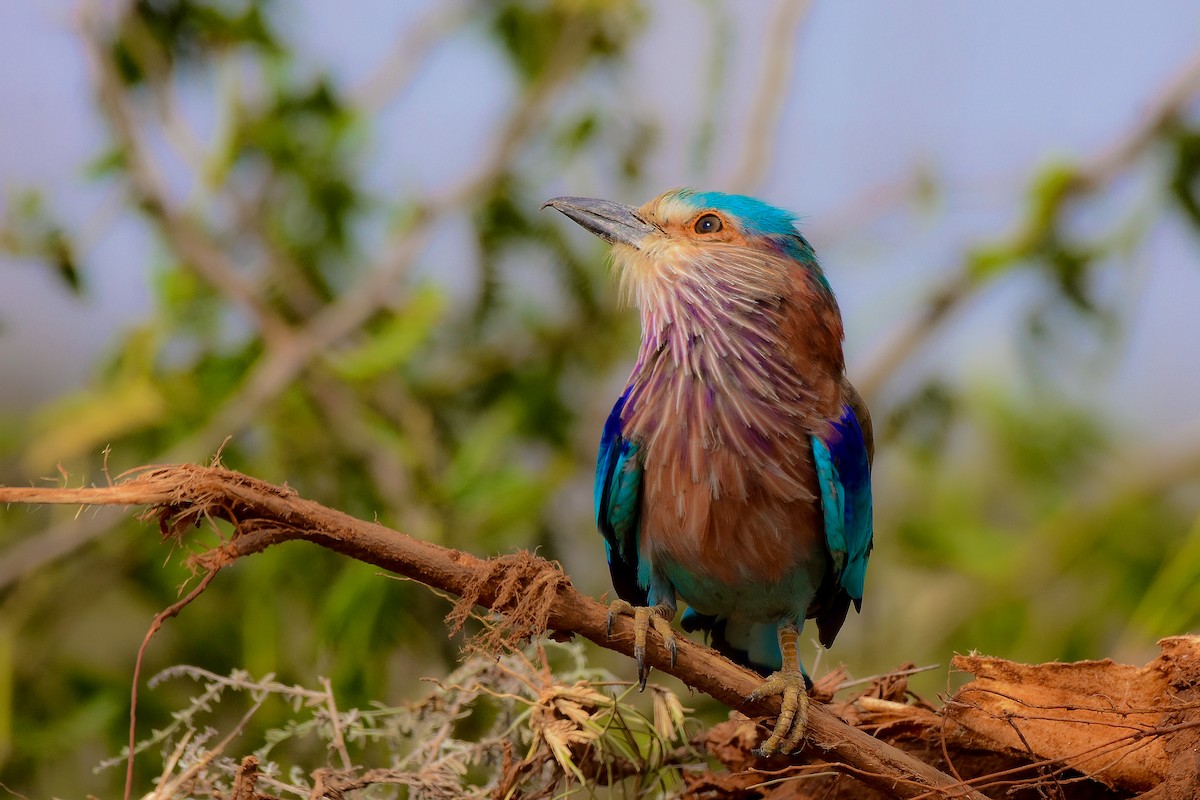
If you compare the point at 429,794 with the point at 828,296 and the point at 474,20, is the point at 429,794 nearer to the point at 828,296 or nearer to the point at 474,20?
the point at 828,296

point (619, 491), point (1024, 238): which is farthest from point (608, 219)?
point (1024, 238)

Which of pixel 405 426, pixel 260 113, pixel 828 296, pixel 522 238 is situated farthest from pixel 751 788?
pixel 260 113

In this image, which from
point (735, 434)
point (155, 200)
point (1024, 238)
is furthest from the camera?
point (1024, 238)

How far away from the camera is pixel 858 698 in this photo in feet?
6.33

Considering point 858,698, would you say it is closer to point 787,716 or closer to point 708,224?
point 787,716

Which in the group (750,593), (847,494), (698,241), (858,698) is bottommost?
(858,698)

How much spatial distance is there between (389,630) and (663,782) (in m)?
1.54

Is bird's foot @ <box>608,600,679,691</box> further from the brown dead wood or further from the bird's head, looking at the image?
the bird's head

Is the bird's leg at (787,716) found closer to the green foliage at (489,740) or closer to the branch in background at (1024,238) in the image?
the green foliage at (489,740)

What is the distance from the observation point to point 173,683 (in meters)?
3.81

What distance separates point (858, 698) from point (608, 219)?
968mm

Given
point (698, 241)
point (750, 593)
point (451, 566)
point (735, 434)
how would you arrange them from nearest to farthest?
1. point (451, 566)
2. point (735, 434)
3. point (750, 593)
4. point (698, 241)

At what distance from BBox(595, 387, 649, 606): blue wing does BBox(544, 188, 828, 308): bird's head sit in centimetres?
23

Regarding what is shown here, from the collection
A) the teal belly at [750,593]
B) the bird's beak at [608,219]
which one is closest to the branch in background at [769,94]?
the bird's beak at [608,219]
